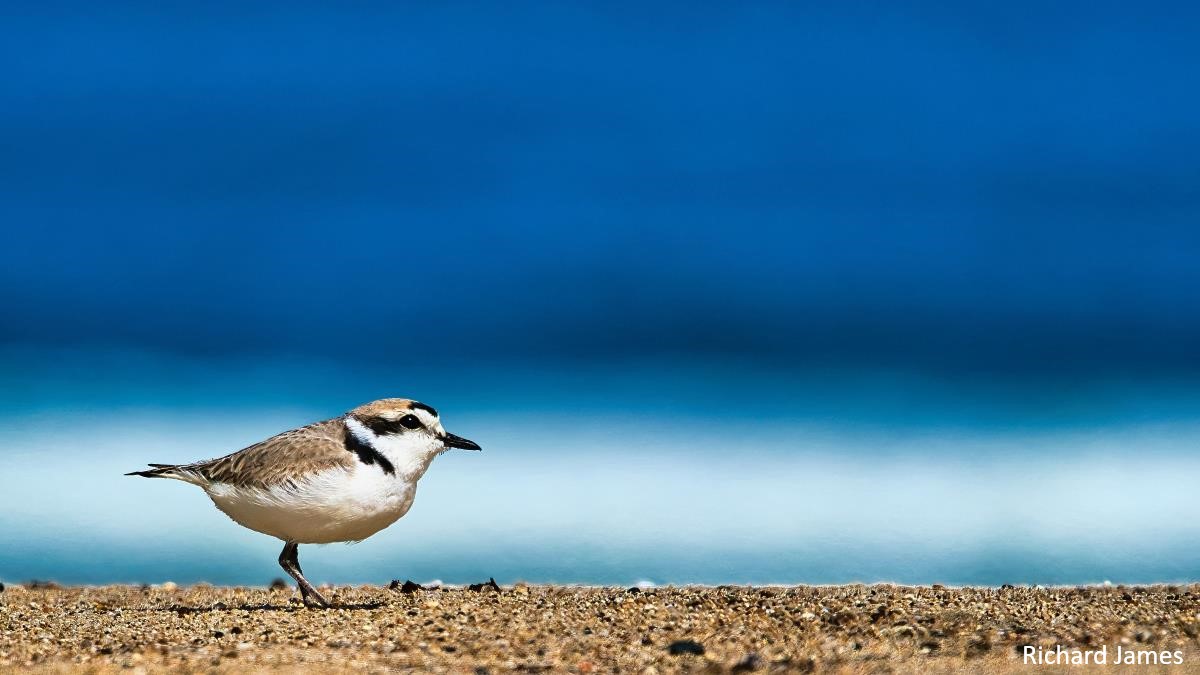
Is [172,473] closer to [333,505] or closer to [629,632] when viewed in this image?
[333,505]

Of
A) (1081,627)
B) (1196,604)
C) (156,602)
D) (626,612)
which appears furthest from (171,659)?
(1196,604)

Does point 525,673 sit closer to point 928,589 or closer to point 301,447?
point 301,447

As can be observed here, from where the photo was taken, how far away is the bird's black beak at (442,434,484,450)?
10.2 metres

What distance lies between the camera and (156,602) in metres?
11.5

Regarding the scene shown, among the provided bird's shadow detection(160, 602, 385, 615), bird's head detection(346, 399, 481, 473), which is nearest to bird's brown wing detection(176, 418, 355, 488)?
bird's head detection(346, 399, 481, 473)

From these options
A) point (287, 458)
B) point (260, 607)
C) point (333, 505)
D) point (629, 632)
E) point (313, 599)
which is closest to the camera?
point (629, 632)

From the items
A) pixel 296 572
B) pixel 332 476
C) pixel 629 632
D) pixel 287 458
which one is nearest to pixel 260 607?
pixel 296 572

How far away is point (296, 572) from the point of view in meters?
10.3

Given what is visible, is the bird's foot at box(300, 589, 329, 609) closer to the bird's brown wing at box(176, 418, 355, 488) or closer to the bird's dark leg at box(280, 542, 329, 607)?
the bird's dark leg at box(280, 542, 329, 607)

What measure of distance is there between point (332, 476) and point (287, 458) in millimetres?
453

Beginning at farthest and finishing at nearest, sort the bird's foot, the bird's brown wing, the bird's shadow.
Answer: the bird's foot → the bird's shadow → the bird's brown wing

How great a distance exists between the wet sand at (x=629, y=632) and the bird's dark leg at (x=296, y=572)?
0.91ft

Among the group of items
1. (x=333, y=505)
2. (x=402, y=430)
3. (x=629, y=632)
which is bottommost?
(x=629, y=632)

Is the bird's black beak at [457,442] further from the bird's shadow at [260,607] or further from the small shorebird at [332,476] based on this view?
the bird's shadow at [260,607]
